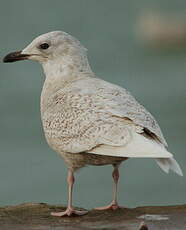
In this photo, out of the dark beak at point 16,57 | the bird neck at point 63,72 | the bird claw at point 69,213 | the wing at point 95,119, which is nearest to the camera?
the wing at point 95,119

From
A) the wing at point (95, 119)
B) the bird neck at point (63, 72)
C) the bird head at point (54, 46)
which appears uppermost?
the bird head at point (54, 46)

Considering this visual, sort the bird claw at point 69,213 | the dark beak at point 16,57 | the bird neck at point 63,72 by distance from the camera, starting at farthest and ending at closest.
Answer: the dark beak at point 16,57, the bird neck at point 63,72, the bird claw at point 69,213

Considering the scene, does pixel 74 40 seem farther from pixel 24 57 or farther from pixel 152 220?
pixel 152 220

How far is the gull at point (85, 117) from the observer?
7527 mm

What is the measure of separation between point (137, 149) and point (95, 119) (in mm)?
548

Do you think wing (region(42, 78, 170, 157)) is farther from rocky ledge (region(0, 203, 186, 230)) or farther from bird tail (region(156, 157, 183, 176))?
rocky ledge (region(0, 203, 186, 230))

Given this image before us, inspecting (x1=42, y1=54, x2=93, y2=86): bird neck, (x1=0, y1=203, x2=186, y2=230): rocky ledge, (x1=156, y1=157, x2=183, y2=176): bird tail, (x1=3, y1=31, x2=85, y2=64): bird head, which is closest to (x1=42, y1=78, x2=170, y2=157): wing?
(x1=156, y1=157, x2=183, y2=176): bird tail

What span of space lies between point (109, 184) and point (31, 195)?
1.20m

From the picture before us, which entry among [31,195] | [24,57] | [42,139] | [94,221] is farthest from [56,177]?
[94,221]

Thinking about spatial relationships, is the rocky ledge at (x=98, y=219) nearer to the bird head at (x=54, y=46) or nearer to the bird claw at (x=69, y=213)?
the bird claw at (x=69, y=213)

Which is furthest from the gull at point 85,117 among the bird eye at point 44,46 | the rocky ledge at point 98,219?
the rocky ledge at point 98,219

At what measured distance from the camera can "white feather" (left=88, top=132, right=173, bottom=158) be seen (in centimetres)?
725

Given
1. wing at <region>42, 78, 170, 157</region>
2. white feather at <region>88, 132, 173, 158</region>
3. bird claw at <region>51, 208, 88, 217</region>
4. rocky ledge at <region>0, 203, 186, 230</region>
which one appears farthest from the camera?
bird claw at <region>51, 208, 88, 217</region>

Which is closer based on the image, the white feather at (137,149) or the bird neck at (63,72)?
the white feather at (137,149)
